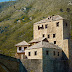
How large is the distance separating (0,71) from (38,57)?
33.8ft

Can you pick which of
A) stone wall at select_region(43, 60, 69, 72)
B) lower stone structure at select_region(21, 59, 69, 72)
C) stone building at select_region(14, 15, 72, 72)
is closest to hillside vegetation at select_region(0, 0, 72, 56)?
stone building at select_region(14, 15, 72, 72)

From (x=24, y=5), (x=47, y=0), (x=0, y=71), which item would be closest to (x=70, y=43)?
Answer: (x=0, y=71)

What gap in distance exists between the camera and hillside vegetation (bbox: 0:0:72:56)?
123 metres

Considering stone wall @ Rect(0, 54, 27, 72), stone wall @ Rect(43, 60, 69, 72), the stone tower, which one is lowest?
stone wall @ Rect(43, 60, 69, 72)

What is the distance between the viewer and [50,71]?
4512 cm

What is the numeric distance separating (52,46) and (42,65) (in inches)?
276

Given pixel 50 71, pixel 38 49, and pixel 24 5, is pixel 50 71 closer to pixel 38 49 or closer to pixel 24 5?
pixel 38 49

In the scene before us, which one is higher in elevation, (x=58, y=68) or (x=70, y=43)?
(x=70, y=43)

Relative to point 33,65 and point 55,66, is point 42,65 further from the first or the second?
point 55,66

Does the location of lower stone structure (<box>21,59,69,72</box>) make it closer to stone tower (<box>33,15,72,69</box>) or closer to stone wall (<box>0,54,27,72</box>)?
stone wall (<box>0,54,27,72</box>)

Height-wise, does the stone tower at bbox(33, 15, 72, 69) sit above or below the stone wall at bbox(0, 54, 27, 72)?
above

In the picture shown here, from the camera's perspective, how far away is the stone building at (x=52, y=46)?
4553cm

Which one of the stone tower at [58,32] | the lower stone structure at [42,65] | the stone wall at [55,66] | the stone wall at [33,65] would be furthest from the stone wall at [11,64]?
the stone tower at [58,32]

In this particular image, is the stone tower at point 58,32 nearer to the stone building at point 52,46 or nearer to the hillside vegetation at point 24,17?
the stone building at point 52,46
